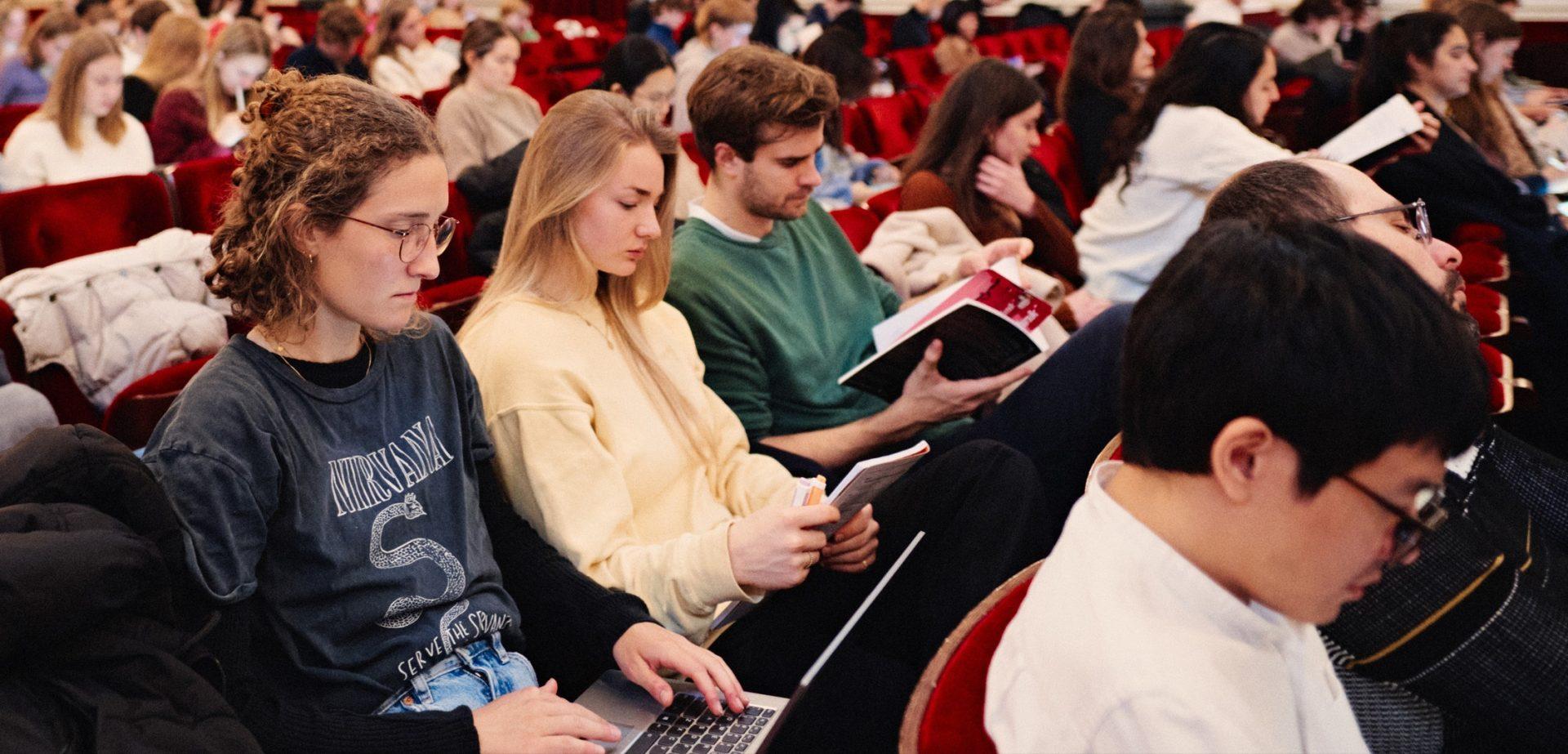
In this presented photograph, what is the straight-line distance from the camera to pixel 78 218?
11.6 feet

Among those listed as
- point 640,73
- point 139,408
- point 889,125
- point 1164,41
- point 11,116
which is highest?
point 139,408

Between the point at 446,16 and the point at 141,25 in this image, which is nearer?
the point at 141,25

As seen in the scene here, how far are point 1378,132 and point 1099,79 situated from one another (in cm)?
217

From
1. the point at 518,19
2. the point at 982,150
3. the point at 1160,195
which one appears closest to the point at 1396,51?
the point at 1160,195

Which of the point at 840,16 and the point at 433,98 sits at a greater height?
the point at 433,98

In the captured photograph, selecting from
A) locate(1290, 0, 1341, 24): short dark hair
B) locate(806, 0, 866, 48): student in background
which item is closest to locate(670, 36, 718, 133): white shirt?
locate(806, 0, 866, 48): student in background

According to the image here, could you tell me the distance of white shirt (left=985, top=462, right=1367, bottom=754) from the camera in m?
0.95

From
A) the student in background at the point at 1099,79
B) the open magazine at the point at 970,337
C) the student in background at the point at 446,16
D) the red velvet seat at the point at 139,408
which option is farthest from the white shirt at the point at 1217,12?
the red velvet seat at the point at 139,408

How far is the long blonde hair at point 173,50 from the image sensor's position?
20.6 ft

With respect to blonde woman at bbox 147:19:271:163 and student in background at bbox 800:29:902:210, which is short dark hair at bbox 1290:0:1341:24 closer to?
student in background at bbox 800:29:902:210

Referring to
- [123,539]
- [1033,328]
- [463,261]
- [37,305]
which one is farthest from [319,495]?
[463,261]

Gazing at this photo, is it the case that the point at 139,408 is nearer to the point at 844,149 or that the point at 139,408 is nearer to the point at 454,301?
the point at 454,301

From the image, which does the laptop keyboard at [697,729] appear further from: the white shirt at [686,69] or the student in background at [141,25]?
the student in background at [141,25]

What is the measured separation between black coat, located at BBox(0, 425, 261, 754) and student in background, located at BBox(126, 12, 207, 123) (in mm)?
5563
